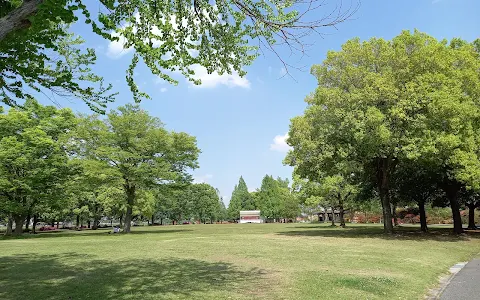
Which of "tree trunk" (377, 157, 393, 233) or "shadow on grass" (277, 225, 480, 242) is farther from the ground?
"tree trunk" (377, 157, 393, 233)

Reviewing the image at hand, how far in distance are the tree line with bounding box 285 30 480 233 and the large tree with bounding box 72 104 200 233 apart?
44.9 feet

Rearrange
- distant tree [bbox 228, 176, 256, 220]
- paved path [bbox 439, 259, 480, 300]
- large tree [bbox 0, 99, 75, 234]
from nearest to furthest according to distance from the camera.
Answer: paved path [bbox 439, 259, 480, 300], large tree [bbox 0, 99, 75, 234], distant tree [bbox 228, 176, 256, 220]

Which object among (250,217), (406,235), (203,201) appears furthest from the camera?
(203,201)

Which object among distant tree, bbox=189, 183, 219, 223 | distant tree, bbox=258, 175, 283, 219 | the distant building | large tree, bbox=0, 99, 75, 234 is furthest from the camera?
distant tree, bbox=258, 175, 283, 219

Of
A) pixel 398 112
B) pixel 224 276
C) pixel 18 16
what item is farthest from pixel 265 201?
pixel 18 16

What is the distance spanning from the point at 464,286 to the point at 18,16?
10.8 metres

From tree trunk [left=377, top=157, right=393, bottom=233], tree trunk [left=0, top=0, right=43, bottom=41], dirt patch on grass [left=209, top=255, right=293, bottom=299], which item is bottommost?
dirt patch on grass [left=209, top=255, right=293, bottom=299]

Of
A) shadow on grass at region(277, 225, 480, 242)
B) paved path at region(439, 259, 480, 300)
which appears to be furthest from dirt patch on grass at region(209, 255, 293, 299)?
shadow on grass at region(277, 225, 480, 242)

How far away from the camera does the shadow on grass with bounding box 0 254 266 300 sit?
23.8 feet

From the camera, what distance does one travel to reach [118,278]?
8922mm

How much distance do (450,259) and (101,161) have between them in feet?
92.6

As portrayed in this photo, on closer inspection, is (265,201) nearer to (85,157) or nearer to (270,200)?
(270,200)

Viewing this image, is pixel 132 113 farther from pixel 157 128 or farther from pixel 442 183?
pixel 442 183

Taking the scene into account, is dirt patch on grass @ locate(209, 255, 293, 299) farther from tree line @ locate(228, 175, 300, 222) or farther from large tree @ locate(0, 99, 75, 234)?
tree line @ locate(228, 175, 300, 222)
